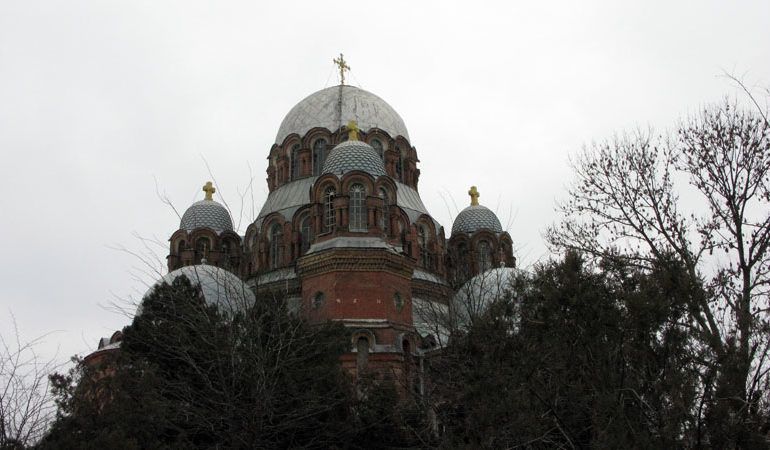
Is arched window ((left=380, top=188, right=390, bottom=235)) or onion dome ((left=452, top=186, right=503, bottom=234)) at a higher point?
onion dome ((left=452, top=186, right=503, bottom=234))

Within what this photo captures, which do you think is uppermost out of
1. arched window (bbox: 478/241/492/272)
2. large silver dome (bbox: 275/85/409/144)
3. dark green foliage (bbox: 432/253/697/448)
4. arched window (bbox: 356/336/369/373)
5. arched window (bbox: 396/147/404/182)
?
large silver dome (bbox: 275/85/409/144)

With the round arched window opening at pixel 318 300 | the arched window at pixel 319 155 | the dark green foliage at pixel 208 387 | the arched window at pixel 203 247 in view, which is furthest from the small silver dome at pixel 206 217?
the dark green foliage at pixel 208 387

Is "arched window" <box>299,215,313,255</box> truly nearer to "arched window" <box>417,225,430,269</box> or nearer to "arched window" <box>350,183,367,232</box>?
"arched window" <box>350,183,367,232</box>

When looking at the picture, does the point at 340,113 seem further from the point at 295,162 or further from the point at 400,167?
the point at 400,167

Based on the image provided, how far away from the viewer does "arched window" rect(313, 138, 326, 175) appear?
30.9 metres

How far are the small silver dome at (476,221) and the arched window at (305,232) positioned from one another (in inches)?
303

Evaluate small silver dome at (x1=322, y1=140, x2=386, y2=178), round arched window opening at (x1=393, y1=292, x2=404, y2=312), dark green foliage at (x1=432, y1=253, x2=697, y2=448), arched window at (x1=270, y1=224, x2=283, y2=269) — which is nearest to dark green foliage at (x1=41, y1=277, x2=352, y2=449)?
dark green foliage at (x1=432, y1=253, x2=697, y2=448)

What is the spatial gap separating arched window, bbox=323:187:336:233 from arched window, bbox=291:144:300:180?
20.2ft

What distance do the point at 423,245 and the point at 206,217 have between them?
30.3 ft

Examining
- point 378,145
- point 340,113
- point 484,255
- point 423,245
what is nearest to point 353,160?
point 423,245

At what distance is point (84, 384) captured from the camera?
15.4 metres

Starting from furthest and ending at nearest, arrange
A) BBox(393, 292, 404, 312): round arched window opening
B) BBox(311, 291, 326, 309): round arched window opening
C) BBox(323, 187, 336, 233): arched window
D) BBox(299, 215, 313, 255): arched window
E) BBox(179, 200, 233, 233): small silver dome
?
1. BBox(179, 200, 233, 233): small silver dome
2. BBox(299, 215, 313, 255): arched window
3. BBox(323, 187, 336, 233): arched window
4. BBox(393, 292, 404, 312): round arched window opening
5. BBox(311, 291, 326, 309): round arched window opening

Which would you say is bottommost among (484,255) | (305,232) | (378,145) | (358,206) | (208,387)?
(208,387)

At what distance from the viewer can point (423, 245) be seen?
2950 cm
